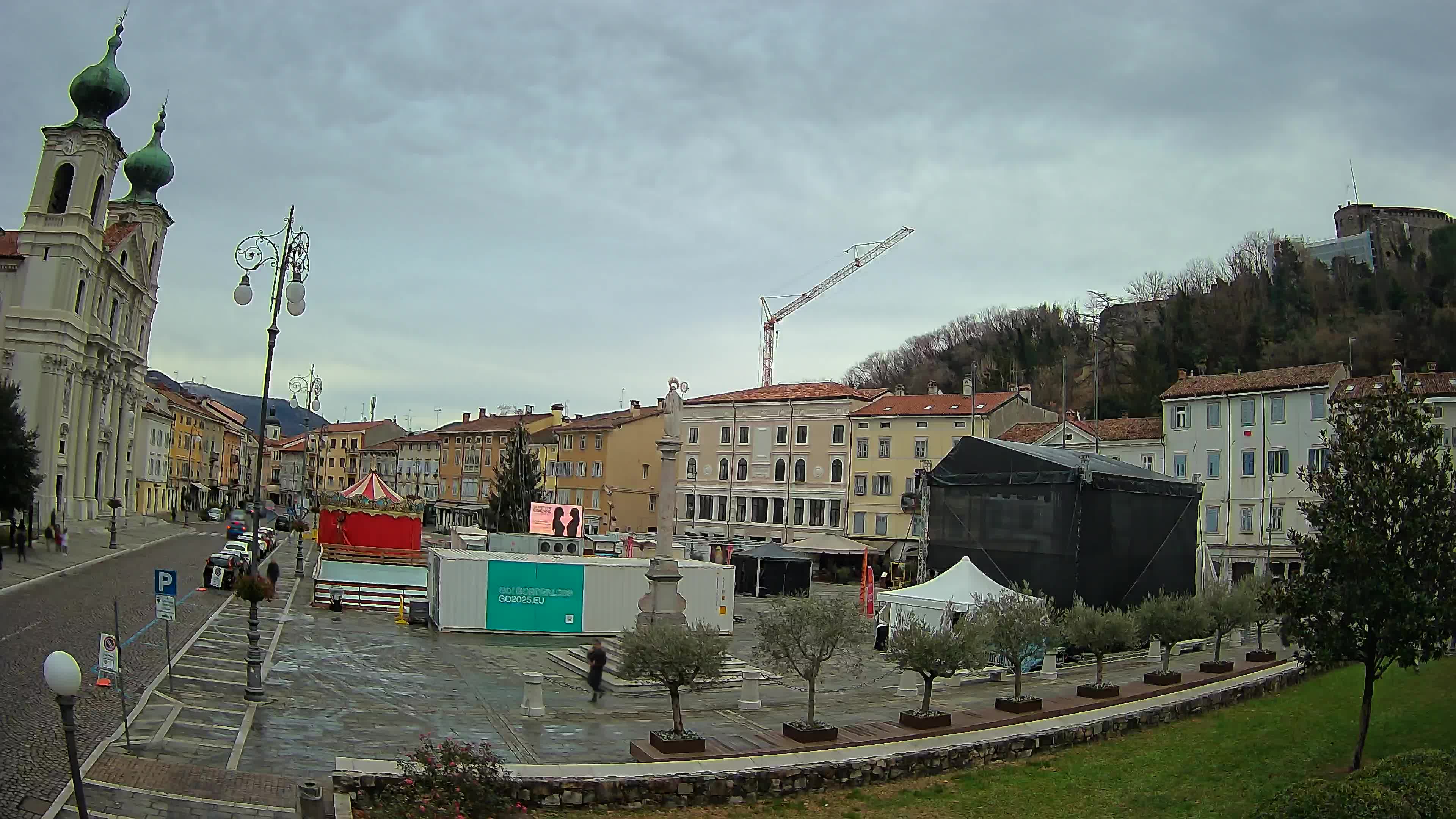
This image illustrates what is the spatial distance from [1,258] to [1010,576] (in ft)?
187

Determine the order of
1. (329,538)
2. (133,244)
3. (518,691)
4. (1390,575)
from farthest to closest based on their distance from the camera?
(133,244) → (329,538) → (518,691) → (1390,575)

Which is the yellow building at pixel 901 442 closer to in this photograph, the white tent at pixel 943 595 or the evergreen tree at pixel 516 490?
the evergreen tree at pixel 516 490

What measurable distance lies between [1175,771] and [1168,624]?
8.55 metres

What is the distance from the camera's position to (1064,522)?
107ft

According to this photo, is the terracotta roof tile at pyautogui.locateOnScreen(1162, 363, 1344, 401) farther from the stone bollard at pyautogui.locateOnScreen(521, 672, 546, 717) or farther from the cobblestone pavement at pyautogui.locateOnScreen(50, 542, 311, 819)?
the cobblestone pavement at pyautogui.locateOnScreen(50, 542, 311, 819)

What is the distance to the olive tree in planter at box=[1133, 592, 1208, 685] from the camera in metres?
23.2

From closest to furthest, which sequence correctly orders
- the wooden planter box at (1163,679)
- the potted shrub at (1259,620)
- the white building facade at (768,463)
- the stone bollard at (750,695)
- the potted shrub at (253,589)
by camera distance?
the potted shrub at (253,589) → the stone bollard at (750,695) → the wooden planter box at (1163,679) → the potted shrub at (1259,620) → the white building facade at (768,463)

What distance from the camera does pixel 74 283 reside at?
190 feet

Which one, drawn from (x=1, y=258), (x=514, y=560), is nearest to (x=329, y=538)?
(x=514, y=560)

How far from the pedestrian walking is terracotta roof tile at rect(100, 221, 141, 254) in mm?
56992

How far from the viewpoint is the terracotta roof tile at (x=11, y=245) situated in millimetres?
56844

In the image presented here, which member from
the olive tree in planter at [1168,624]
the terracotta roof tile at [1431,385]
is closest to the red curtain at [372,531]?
the olive tree in planter at [1168,624]

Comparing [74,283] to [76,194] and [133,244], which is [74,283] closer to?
[76,194]

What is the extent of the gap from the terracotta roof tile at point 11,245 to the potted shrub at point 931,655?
59.0 meters
